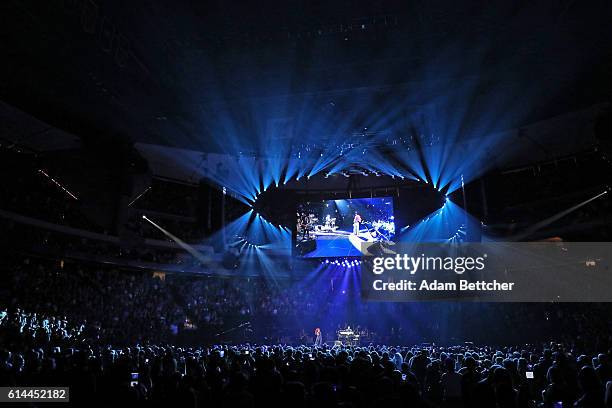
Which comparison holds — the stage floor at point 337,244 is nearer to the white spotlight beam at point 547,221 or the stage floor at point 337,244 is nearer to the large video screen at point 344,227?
the large video screen at point 344,227

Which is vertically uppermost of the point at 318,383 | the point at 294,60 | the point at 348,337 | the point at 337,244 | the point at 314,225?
the point at 294,60

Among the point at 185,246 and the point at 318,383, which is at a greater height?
the point at 185,246

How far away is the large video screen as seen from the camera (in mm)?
18906

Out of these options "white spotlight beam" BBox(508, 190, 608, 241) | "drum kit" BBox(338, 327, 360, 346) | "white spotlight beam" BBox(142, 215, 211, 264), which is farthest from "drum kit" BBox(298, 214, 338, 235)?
"white spotlight beam" BBox(142, 215, 211, 264)

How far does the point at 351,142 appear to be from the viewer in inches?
666

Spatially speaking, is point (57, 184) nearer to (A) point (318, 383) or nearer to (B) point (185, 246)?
(B) point (185, 246)

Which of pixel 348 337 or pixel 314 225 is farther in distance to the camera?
pixel 348 337

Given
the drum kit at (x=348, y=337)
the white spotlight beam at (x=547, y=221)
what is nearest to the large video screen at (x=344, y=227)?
the drum kit at (x=348, y=337)

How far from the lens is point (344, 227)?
1914 centimetres

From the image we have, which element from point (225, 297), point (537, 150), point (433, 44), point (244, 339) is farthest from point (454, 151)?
point (225, 297)

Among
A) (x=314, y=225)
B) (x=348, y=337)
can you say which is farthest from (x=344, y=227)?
(x=348, y=337)

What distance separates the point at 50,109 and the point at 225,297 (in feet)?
49.8

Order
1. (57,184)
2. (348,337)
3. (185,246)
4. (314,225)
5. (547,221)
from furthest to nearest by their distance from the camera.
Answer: (185,246) → (348,337) → (57,184) → (547,221) → (314,225)

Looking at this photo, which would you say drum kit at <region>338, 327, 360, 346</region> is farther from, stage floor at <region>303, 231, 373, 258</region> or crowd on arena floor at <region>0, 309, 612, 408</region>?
crowd on arena floor at <region>0, 309, 612, 408</region>
